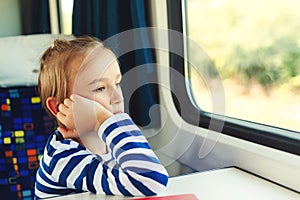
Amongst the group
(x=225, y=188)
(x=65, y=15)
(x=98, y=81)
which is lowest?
(x=225, y=188)

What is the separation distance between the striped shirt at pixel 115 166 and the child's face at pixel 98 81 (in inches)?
2.1

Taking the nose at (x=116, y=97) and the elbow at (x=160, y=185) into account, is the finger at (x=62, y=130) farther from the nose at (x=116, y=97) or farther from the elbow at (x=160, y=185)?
the elbow at (x=160, y=185)

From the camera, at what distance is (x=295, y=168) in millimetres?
958

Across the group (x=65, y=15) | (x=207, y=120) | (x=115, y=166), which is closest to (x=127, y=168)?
(x=115, y=166)

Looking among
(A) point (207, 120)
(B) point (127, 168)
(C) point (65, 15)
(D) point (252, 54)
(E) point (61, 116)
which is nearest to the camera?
(B) point (127, 168)

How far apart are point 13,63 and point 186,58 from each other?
599 mm

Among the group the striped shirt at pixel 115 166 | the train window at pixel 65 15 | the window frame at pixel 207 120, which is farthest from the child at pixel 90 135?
the train window at pixel 65 15

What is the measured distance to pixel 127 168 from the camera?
914 millimetres

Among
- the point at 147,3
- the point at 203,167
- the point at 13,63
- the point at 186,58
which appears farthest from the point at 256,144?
the point at 13,63

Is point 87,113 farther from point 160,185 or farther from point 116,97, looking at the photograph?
point 160,185

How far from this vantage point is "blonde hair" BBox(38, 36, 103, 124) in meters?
0.98

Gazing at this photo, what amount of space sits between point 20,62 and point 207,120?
2.18 ft

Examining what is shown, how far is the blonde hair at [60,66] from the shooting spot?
982mm

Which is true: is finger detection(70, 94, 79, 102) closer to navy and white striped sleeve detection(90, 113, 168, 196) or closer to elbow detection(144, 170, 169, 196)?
navy and white striped sleeve detection(90, 113, 168, 196)
